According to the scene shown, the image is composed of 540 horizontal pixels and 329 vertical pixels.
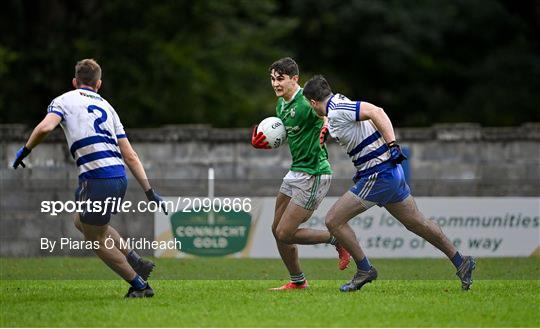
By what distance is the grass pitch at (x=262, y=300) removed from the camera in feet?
33.9

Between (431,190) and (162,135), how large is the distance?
5495 mm

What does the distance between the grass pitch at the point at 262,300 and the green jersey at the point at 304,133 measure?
1276mm

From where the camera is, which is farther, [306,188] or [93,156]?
[306,188]

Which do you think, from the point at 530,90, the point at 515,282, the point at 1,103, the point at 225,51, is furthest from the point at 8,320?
the point at 530,90

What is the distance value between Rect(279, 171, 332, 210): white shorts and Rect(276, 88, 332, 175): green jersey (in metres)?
0.06

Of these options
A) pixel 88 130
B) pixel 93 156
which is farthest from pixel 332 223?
pixel 88 130

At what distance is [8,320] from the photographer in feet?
34.2

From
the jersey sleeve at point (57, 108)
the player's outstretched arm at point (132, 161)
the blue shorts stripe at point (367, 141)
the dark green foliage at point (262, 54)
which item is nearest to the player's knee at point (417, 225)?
the blue shorts stripe at point (367, 141)

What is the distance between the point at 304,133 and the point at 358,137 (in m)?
0.65

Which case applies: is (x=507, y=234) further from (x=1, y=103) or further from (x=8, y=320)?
(x=1, y=103)

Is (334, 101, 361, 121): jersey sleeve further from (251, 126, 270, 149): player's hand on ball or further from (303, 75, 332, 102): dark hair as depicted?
(251, 126, 270, 149): player's hand on ball

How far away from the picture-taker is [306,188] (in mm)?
12672

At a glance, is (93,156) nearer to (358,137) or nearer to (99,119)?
(99,119)

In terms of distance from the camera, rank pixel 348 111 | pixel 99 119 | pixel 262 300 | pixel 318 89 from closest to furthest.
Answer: pixel 99 119
pixel 262 300
pixel 348 111
pixel 318 89
